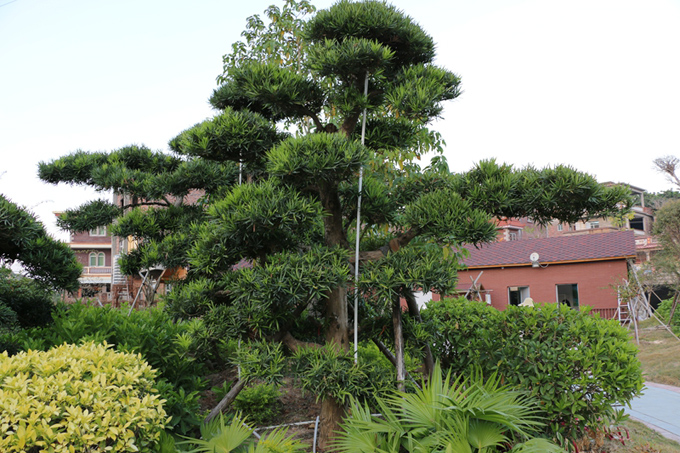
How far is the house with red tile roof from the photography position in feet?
52.9

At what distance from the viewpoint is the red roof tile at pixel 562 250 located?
53.2 ft

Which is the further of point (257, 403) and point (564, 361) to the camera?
point (257, 403)

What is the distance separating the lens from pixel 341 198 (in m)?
4.09

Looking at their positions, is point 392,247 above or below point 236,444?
above

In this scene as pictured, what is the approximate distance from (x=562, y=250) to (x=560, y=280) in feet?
3.86

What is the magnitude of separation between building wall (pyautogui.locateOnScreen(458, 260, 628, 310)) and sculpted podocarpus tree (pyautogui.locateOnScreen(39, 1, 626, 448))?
13.4 metres

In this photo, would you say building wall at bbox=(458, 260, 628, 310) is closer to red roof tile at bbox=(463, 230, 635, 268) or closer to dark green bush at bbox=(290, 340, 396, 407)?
red roof tile at bbox=(463, 230, 635, 268)

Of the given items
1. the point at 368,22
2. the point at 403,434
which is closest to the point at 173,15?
the point at 368,22

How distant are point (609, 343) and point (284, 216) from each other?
2.73 metres

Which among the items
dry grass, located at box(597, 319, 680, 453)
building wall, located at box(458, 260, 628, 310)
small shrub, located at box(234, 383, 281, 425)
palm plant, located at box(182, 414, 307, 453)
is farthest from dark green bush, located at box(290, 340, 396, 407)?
building wall, located at box(458, 260, 628, 310)

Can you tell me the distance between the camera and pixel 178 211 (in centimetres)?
587

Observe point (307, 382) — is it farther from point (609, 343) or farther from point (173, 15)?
point (173, 15)

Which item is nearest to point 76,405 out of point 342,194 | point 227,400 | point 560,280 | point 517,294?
point 227,400

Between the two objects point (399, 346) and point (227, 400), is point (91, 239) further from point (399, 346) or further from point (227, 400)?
point (399, 346)
